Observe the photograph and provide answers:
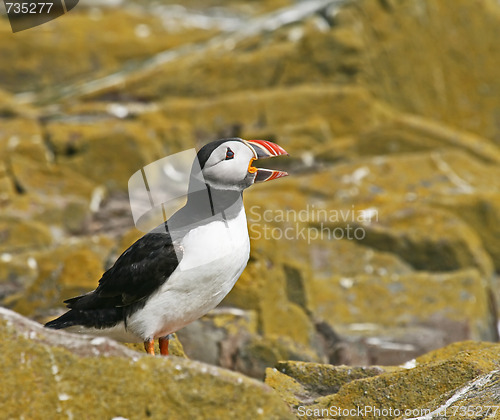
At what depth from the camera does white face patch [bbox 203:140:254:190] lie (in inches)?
239

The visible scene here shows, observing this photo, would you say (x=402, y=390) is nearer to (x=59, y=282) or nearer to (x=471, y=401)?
(x=471, y=401)

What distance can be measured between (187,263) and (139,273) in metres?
0.40

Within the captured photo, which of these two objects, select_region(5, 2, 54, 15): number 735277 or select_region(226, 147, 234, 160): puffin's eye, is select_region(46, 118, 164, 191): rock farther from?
select_region(226, 147, 234, 160): puffin's eye

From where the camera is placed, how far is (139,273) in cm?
591

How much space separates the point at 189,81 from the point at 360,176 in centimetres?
1150

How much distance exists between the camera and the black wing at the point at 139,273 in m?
5.86

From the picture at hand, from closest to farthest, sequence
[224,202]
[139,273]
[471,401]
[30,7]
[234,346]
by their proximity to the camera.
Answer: [471,401] < [139,273] < [224,202] < [234,346] < [30,7]

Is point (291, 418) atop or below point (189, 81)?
atop

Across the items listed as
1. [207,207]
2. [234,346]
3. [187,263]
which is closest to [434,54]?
[234,346]

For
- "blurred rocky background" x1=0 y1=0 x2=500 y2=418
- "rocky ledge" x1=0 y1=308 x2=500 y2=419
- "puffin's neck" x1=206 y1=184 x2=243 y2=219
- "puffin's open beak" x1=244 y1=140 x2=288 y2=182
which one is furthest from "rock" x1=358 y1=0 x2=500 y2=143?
"rocky ledge" x1=0 y1=308 x2=500 y2=419

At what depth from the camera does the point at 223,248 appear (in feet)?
18.9

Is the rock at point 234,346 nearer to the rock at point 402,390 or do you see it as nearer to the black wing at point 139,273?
the rock at point 402,390

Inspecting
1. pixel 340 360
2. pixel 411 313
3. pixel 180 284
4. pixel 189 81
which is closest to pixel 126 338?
pixel 180 284

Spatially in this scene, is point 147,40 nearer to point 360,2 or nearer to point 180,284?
point 360,2
